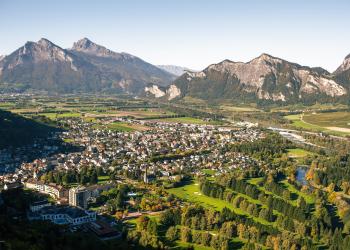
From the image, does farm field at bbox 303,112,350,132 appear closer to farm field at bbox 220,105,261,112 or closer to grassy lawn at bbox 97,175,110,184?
farm field at bbox 220,105,261,112

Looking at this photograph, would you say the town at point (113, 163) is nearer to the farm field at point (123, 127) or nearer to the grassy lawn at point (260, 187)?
the farm field at point (123, 127)

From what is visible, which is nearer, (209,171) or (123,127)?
(209,171)

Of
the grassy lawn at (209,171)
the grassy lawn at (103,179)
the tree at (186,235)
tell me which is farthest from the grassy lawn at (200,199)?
the grassy lawn at (103,179)

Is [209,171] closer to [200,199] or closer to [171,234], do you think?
[200,199]

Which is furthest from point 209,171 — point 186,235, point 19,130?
point 19,130

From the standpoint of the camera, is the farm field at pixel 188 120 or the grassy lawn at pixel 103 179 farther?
the farm field at pixel 188 120

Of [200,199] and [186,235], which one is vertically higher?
[200,199]

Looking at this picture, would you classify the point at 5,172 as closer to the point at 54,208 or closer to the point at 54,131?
the point at 54,208

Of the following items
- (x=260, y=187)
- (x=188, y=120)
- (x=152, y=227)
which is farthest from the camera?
(x=188, y=120)
